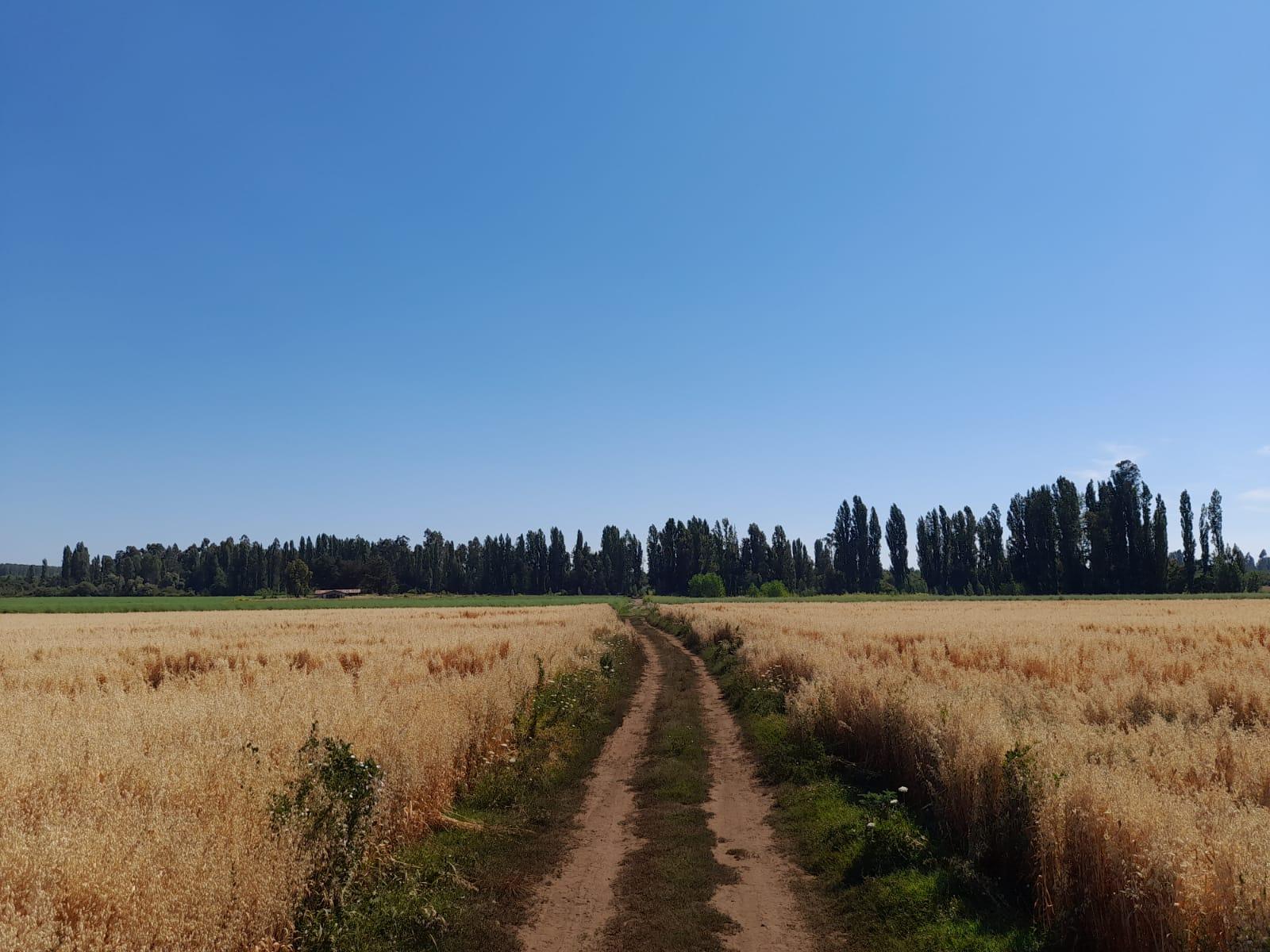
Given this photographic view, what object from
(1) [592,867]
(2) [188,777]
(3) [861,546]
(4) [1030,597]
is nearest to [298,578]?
(3) [861,546]

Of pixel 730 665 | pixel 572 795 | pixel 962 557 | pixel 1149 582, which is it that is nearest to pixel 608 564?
pixel 962 557

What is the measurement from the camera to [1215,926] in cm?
434

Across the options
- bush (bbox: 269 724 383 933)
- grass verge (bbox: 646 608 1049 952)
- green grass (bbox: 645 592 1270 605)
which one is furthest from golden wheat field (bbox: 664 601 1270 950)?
green grass (bbox: 645 592 1270 605)

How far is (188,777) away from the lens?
586 centimetres

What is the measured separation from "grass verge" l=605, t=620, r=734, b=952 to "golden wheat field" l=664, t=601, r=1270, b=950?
2752 millimetres

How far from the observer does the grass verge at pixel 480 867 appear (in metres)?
5.82

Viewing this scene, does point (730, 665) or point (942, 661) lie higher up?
point (942, 661)

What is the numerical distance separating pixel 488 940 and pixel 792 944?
2.70 meters

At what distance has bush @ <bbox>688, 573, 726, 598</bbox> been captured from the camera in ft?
419

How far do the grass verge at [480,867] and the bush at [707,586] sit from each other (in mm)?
116109

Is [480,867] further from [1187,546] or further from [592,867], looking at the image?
[1187,546]

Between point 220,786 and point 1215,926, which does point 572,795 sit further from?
point 1215,926

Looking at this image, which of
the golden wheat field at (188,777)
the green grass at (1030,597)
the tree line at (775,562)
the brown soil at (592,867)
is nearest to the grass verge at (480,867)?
the brown soil at (592,867)

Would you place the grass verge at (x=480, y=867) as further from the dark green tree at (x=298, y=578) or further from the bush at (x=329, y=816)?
the dark green tree at (x=298, y=578)
